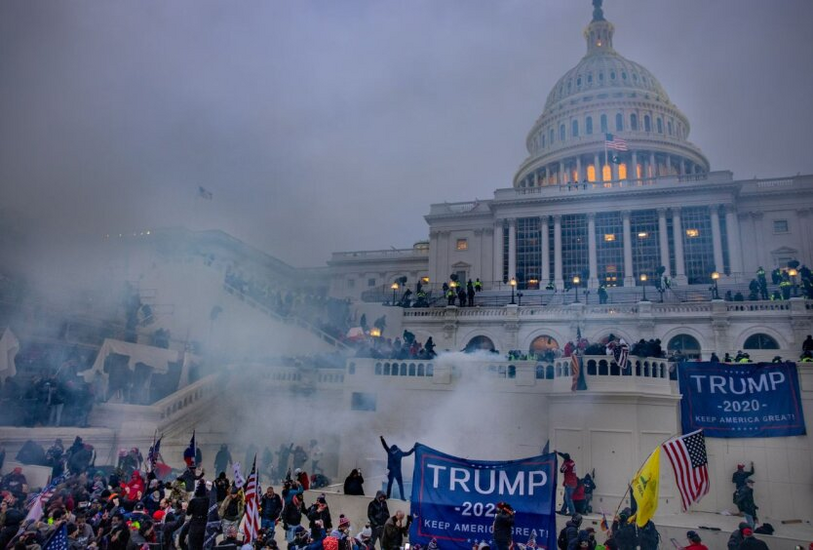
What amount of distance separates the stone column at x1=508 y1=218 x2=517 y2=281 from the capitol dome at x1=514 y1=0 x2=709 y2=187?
13463 mm

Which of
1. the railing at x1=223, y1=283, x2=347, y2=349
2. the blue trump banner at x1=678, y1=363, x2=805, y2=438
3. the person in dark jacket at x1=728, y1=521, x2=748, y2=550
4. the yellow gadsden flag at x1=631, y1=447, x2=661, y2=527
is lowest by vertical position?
the person in dark jacket at x1=728, y1=521, x2=748, y2=550

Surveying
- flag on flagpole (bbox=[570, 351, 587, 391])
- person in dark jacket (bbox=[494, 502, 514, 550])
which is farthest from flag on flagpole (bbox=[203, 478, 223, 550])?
flag on flagpole (bbox=[570, 351, 587, 391])

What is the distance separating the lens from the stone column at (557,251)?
50.6 metres

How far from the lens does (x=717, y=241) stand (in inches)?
1887

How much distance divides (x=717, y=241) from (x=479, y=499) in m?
44.6

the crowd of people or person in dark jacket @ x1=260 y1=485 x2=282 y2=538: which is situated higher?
the crowd of people

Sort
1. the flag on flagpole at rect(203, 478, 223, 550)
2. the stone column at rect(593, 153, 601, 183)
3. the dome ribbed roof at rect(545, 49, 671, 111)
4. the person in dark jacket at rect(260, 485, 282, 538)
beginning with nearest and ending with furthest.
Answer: the flag on flagpole at rect(203, 478, 223, 550), the person in dark jacket at rect(260, 485, 282, 538), the stone column at rect(593, 153, 601, 183), the dome ribbed roof at rect(545, 49, 671, 111)

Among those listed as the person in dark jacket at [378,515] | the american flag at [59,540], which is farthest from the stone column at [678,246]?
Answer: the american flag at [59,540]

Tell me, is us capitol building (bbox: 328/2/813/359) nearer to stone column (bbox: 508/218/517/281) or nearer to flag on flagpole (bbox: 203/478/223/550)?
stone column (bbox: 508/218/517/281)

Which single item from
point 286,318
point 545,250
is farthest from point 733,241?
point 286,318

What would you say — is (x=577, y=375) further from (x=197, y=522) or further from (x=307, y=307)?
(x=307, y=307)

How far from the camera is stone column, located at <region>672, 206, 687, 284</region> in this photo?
47281 millimetres

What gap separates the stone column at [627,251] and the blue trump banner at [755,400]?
1293 inches

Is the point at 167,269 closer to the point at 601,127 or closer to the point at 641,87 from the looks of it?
the point at 601,127
